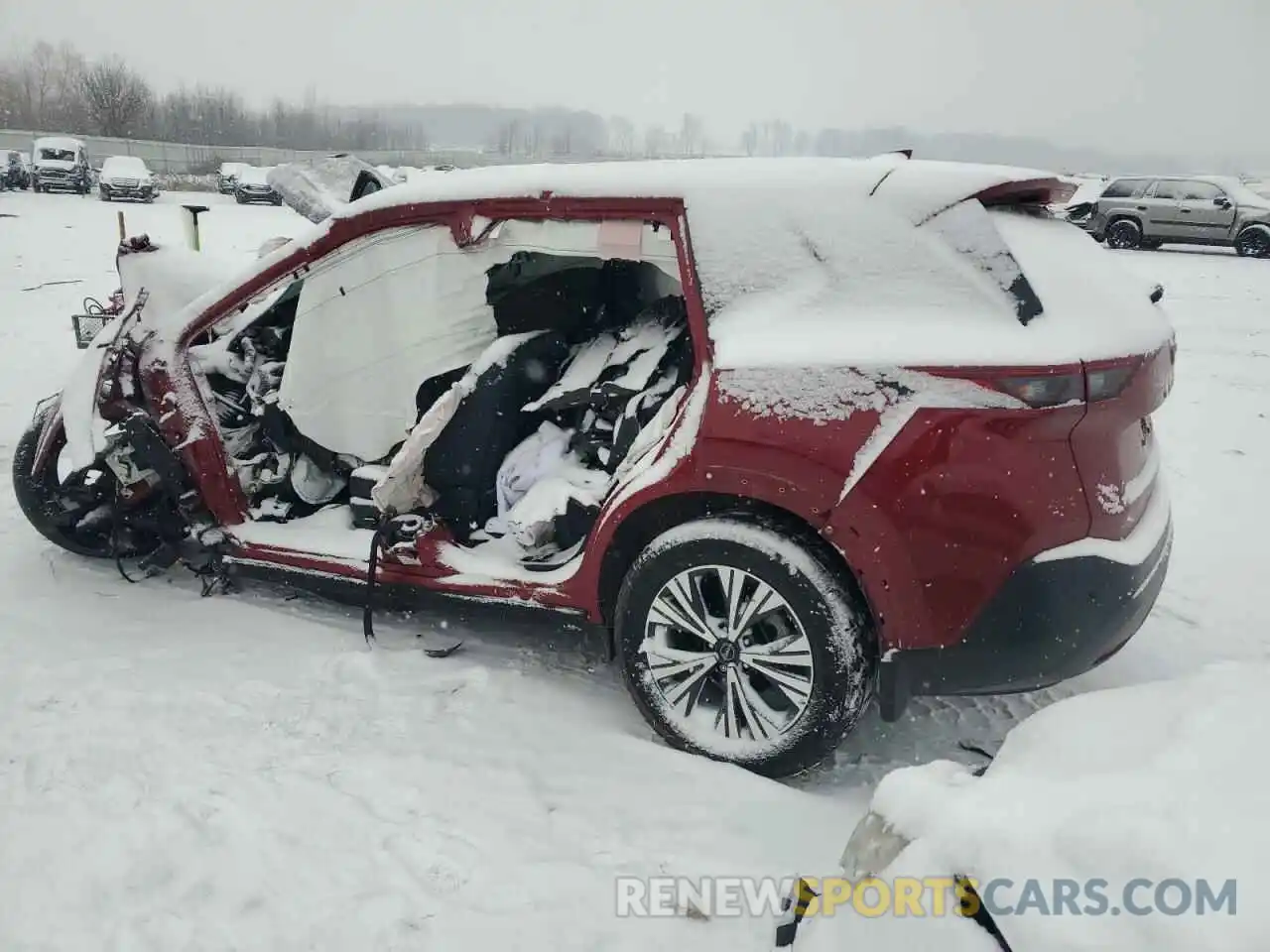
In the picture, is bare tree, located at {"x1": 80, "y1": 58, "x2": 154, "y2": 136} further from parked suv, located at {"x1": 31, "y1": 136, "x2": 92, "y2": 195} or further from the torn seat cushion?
the torn seat cushion

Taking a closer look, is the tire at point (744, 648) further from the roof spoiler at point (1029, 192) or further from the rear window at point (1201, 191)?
the rear window at point (1201, 191)

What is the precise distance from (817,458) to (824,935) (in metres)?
1.24

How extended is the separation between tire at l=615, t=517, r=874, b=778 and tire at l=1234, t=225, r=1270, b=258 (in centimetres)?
1892

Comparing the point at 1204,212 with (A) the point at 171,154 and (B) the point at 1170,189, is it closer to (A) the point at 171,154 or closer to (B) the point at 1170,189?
(B) the point at 1170,189

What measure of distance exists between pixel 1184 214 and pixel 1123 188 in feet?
4.23

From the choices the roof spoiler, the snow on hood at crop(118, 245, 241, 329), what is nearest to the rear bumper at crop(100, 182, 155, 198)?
the snow on hood at crop(118, 245, 241, 329)

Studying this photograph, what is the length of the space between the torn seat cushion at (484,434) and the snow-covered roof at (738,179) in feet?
2.06

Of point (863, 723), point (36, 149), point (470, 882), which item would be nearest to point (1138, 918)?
point (470, 882)

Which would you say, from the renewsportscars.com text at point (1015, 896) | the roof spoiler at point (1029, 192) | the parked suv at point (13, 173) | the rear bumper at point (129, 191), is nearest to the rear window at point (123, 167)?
the rear bumper at point (129, 191)

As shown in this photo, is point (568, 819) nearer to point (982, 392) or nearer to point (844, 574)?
point (844, 574)

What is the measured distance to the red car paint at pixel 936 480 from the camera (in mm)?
2326

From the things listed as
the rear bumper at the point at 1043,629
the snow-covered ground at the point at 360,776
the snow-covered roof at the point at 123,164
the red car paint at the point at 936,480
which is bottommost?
the snow-covered ground at the point at 360,776

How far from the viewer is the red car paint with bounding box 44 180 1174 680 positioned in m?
2.33

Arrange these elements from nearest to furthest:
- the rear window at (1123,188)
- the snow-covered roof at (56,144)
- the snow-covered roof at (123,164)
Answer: the rear window at (1123,188) → the snow-covered roof at (123,164) → the snow-covered roof at (56,144)
